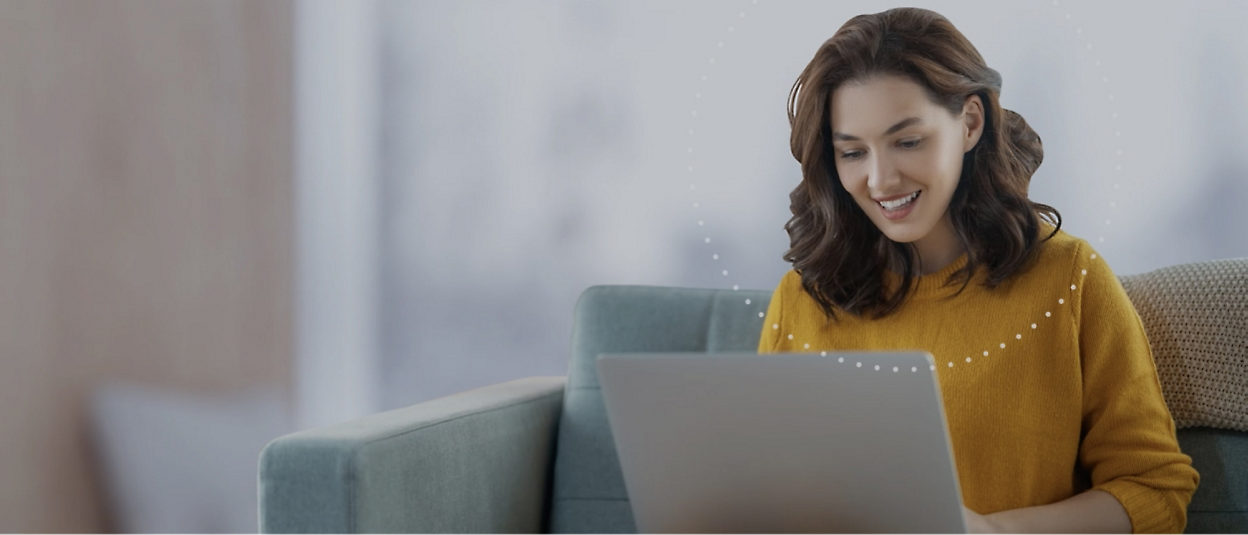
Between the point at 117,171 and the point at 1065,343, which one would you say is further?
the point at 117,171

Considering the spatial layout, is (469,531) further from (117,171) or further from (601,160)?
(117,171)

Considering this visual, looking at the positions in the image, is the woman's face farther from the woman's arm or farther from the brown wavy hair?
the woman's arm

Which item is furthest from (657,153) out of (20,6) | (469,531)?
(20,6)

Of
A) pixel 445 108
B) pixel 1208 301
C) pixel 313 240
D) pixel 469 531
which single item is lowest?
pixel 469 531

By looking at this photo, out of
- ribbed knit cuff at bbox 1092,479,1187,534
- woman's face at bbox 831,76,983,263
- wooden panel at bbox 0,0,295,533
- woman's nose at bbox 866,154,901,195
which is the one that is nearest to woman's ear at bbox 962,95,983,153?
woman's face at bbox 831,76,983,263

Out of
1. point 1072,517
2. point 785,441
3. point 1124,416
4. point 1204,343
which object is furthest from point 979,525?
point 1204,343

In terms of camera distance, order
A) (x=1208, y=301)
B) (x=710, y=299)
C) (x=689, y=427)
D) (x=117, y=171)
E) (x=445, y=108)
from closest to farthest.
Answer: (x=689, y=427) → (x=1208, y=301) → (x=710, y=299) → (x=117, y=171) → (x=445, y=108)

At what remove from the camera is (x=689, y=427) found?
820mm

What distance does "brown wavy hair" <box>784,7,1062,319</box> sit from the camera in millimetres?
1174

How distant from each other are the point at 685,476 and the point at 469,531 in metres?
0.53

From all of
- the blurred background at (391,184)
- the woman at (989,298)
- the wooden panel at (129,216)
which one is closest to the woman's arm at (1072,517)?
the woman at (989,298)

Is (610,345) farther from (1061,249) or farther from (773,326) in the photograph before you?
(1061,249)

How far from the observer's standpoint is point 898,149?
1.17 metres

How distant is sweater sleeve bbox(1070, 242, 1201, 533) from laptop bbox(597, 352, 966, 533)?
1.27 ft
